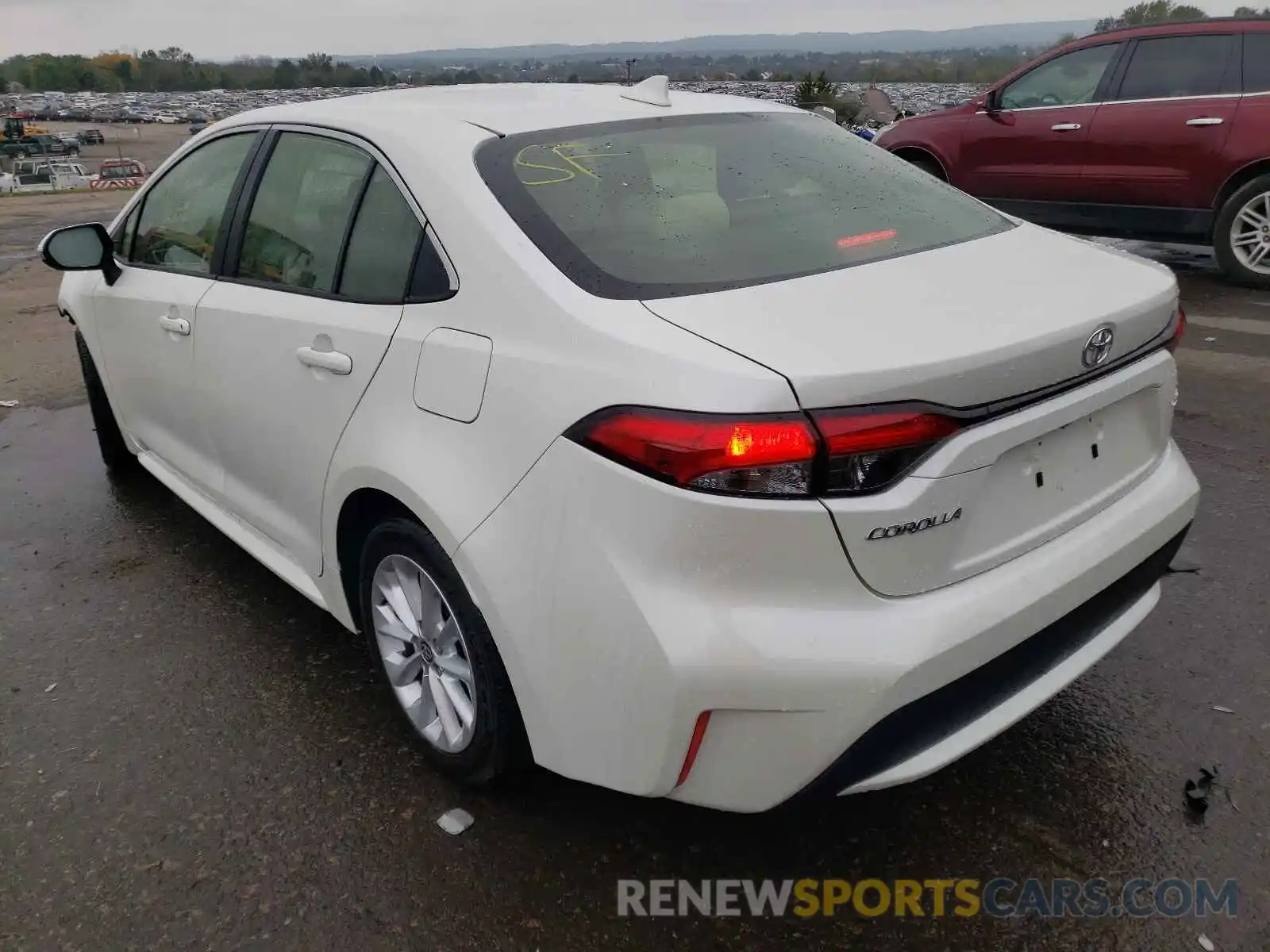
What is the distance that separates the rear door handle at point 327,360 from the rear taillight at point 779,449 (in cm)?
98

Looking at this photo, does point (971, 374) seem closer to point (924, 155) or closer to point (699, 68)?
point (699, 68)

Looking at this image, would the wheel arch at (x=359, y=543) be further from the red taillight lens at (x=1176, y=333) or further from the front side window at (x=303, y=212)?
the red taillight lens at (x=1176, y=333)

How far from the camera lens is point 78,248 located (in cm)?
364

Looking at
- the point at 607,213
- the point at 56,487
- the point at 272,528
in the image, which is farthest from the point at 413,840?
the point at 56,487

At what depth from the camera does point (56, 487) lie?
4641 millimetres

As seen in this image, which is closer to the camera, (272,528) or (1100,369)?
(1100,369)

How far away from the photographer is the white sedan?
1.78 metres

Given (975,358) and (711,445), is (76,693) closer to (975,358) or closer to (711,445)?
(711,445)

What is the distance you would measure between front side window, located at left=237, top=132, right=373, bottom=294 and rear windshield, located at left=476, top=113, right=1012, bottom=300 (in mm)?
500

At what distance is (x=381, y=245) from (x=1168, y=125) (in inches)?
278

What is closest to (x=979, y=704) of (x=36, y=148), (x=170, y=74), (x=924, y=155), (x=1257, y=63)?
(x=1257, y=63)

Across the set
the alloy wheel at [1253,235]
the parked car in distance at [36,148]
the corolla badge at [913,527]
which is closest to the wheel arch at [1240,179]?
the alloy wheel at [1253,235]

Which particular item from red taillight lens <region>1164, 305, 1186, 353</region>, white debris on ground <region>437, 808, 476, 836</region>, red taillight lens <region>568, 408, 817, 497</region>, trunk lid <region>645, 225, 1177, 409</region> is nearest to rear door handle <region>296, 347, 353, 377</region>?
trunk lid <region>645, 225, 1177, 409</region>

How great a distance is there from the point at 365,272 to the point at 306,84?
74.4ft
